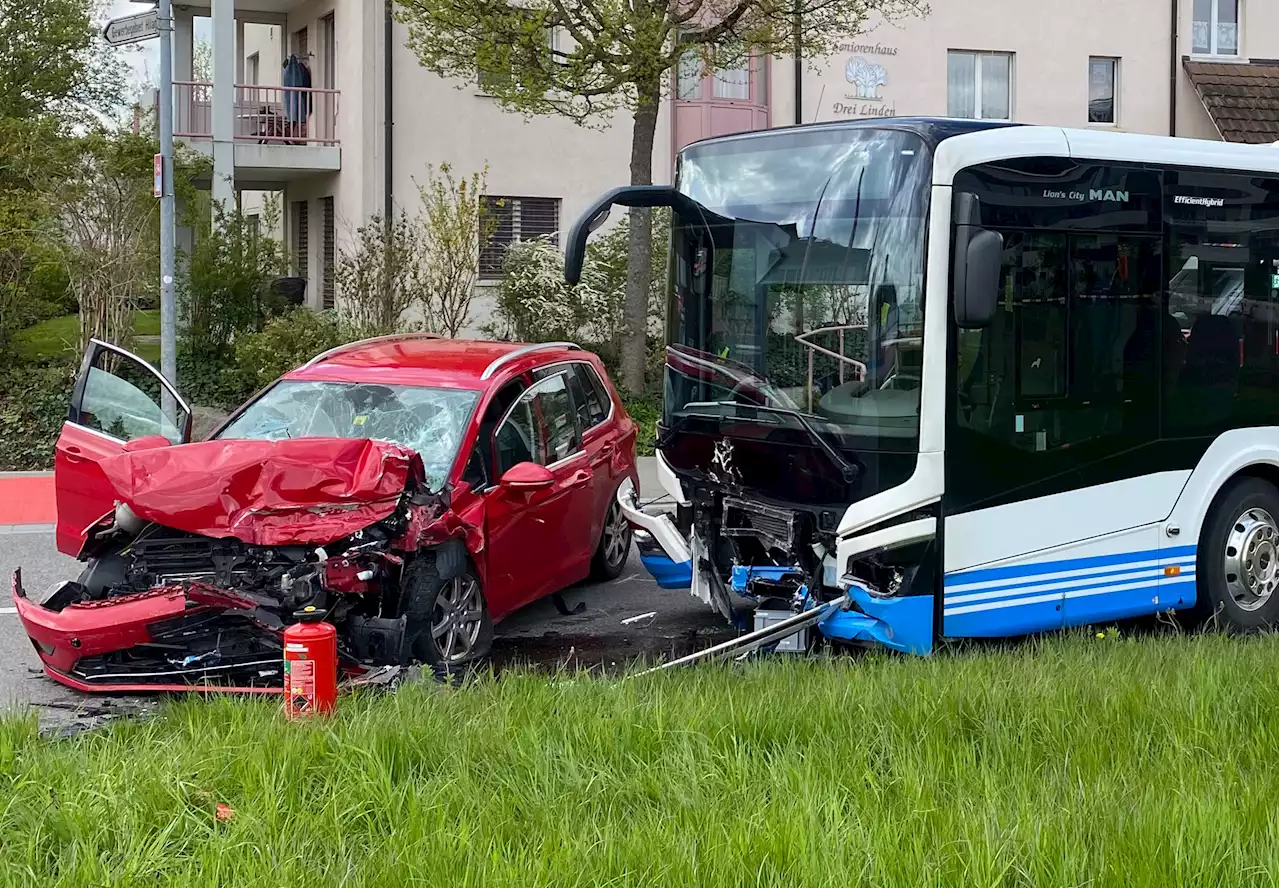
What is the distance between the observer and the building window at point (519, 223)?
23.8 m

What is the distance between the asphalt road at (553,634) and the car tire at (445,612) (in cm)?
33

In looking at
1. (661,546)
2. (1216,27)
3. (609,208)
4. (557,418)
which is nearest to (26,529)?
(557,418)

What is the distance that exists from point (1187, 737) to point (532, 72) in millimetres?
13458

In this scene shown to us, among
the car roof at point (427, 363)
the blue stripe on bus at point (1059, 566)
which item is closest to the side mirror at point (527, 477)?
the car roof at point (427, 363)

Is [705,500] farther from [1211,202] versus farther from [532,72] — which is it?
[532,72]

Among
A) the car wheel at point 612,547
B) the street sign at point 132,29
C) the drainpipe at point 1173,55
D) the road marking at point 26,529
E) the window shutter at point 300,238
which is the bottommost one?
the road marking at point 26,529

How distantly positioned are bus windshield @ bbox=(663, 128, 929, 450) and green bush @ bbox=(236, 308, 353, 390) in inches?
418

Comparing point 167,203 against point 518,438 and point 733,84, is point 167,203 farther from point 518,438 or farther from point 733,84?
point 733,84

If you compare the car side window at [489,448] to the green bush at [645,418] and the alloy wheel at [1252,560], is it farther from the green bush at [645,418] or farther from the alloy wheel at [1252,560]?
the green bush at [645,418]

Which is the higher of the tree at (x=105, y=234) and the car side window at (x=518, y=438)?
the tree at (x=105, y=234)

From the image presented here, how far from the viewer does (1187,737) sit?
5.43m

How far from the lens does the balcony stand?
77.9 ft

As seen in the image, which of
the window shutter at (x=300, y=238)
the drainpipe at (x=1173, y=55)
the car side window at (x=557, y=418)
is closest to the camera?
the car side window at (x=557, y=418)

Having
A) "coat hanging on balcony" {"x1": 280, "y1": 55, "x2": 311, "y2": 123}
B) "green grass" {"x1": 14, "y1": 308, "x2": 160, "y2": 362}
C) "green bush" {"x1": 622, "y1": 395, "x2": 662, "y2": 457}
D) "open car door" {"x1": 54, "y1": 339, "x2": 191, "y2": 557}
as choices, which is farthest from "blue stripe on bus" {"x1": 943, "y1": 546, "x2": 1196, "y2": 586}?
"coat hanging on balcony" {"x1": 280, "y1": 55, "x2": 311, "y2": 123}
